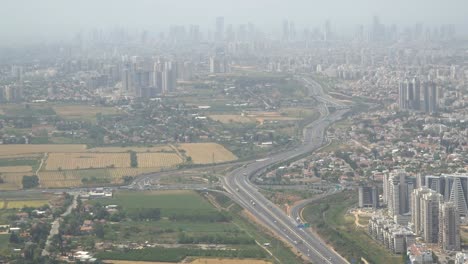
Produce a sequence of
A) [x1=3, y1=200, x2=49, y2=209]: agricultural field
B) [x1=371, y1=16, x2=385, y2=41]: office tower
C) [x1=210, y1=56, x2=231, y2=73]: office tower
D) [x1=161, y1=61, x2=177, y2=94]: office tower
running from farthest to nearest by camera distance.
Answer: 1. [x1=371, y1=16, x2=385, y2=41]: office tower
2. [x1=210, y1=56, x2=231, y2=73]: office tower
3. [x1=161, y1=61, x2=177, y2=94]: office tower
4. [x1=3, y1=200, x2=49, y2=209]: agricultural field

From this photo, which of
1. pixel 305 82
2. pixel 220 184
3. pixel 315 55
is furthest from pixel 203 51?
pixel 220 184

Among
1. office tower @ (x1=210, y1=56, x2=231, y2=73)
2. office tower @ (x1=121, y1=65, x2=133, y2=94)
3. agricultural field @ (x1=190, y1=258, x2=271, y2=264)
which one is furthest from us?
office tower @ (x1=210, y1=56, x2=231, y2=73)

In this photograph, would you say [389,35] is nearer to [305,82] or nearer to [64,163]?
[305,82]

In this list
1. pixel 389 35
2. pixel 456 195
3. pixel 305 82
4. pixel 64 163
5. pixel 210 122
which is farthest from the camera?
pixel 389 35

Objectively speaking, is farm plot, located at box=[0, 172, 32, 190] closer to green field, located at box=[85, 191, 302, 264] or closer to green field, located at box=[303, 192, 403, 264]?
green field, located at box=[85, 191, 302, 264]

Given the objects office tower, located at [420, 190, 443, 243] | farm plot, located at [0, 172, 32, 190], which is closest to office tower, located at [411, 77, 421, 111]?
Result: farm plot, located at [0, 172, 32, 190]

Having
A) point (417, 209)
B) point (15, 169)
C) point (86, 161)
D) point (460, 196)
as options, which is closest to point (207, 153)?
point (86, 161)
